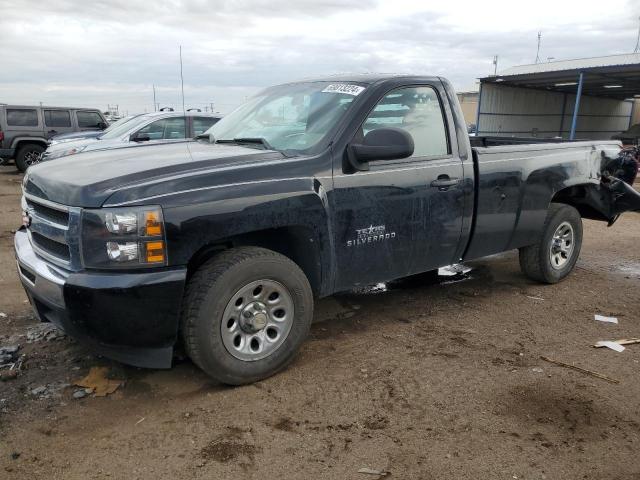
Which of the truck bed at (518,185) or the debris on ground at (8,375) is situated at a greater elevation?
the truck bed at (518,185)

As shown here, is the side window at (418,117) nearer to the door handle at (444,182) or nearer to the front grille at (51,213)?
the door handle at (444,182)

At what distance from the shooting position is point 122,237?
108 inches

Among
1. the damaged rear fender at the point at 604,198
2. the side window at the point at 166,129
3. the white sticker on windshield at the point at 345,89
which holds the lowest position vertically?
the damaged rear fender at the point at 604,198

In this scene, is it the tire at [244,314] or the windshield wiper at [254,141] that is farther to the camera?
the windshield wiper at [254,141]

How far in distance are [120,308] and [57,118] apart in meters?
15.2

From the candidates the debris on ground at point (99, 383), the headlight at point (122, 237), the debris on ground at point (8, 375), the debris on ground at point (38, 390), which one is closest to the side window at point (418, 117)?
the headlight at point (122, 237)

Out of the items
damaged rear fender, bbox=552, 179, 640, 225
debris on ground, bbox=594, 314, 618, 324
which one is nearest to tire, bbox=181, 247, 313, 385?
debris on ground, bbox=594, 314, 618, 324

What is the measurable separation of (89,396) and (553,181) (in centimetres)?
429

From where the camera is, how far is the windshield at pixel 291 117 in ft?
12.0

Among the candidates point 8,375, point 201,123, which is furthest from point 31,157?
point 8,375

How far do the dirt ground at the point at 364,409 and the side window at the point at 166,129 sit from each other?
5.82 metres

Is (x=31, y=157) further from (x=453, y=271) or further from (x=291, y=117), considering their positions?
(x=291, y=117)

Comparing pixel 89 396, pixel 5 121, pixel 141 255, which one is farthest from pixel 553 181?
pixel 5 121

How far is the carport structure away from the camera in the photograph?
83.0 ft
